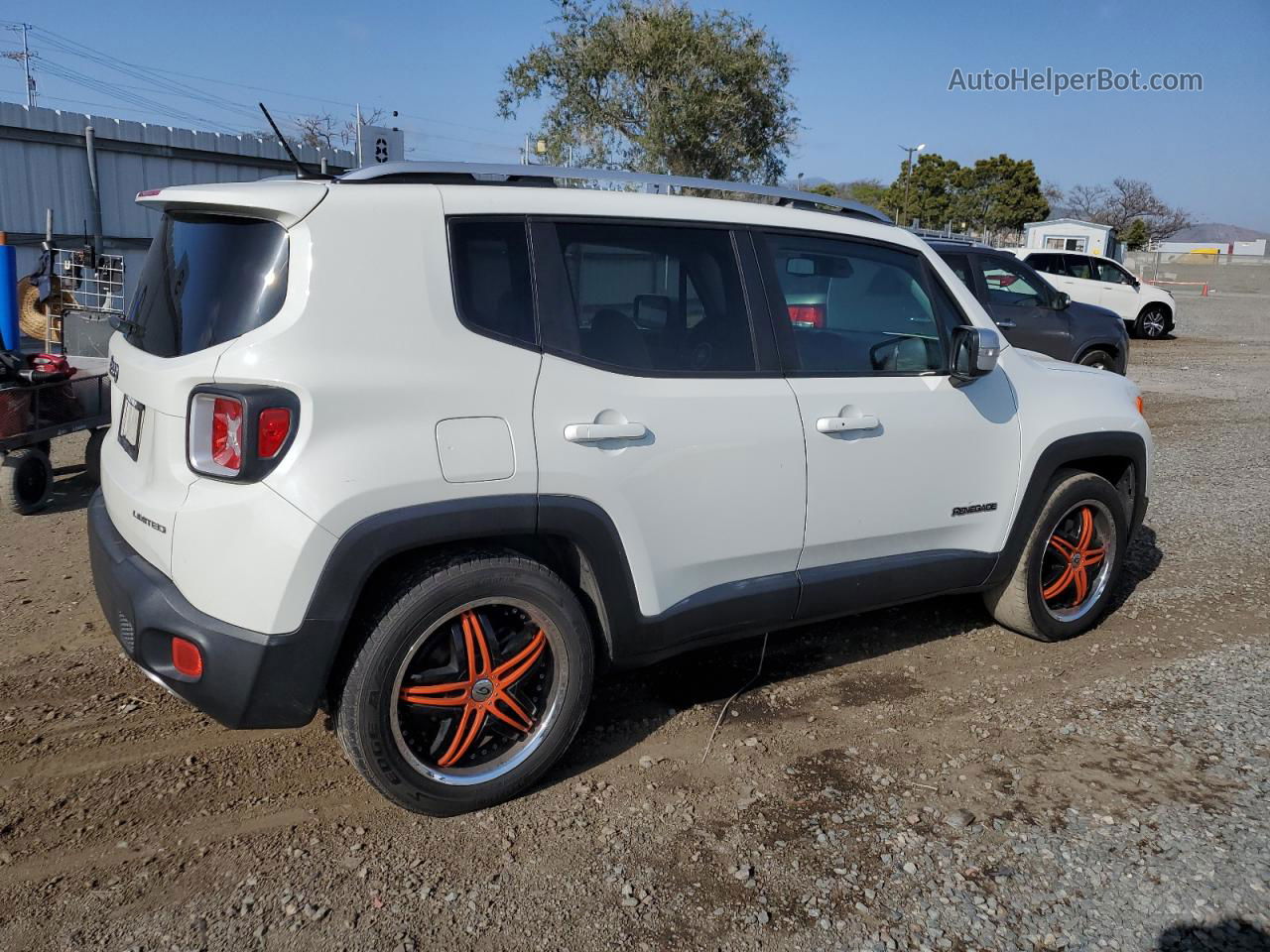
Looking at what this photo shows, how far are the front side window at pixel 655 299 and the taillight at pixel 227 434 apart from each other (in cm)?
98

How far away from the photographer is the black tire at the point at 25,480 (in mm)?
6309

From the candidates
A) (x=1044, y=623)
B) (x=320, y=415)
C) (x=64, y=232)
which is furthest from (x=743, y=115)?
(x=320, y=415)

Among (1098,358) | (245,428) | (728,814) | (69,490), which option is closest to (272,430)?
(245,428)

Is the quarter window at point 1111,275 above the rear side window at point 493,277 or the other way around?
Result: above

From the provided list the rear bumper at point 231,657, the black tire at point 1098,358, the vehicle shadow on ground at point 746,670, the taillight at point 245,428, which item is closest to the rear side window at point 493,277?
the taillight at point 245,428

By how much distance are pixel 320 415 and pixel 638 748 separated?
5.60ft

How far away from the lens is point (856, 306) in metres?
4.03

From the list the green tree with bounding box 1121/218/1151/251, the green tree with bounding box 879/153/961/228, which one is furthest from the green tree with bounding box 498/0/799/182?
the green tree with bounding box 1121/218/1151/251

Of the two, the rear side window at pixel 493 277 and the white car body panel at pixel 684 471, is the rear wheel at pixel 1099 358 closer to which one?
the white car body panel at pixel 684 471

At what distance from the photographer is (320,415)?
9.08 ft

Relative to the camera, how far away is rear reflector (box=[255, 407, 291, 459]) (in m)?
2.73

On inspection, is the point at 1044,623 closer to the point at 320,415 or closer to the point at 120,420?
the point at 320,415

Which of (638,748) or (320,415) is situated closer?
(320,415)

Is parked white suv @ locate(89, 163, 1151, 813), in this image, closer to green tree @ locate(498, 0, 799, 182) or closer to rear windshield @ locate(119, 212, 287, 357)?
rear windshield @ locate(119, 212, 287, 357)
